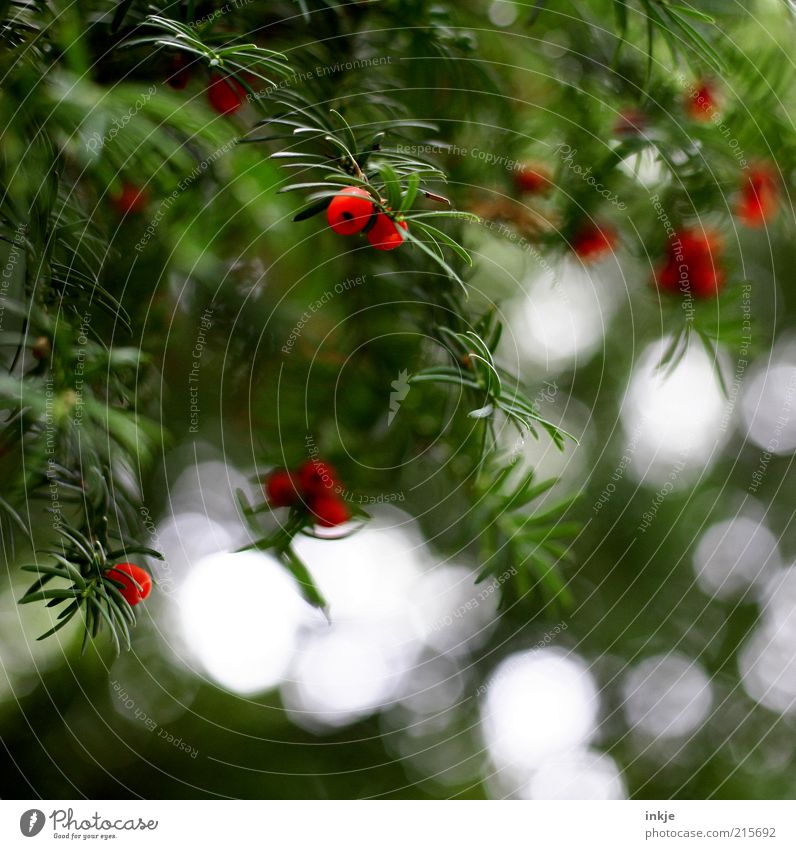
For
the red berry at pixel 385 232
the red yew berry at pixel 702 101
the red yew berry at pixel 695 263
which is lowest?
the red berry at pixel 385 232

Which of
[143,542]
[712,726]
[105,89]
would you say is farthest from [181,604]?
[712,726]

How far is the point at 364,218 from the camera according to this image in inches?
13.0

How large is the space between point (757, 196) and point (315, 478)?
1.24 ft

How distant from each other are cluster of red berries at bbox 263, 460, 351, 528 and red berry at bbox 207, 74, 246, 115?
0.22 m

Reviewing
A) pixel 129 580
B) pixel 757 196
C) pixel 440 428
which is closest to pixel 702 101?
pixel 757 196

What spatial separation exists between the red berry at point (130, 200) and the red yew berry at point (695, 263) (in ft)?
1.19

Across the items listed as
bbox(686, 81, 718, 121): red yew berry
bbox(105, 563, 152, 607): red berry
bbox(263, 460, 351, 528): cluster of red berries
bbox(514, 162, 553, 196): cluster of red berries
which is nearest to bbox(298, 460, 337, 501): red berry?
bbox(263, 460, 351, 528): cluster of red berries

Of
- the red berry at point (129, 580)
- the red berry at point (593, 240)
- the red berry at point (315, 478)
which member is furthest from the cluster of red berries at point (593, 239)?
the red berry at point (129, 580)

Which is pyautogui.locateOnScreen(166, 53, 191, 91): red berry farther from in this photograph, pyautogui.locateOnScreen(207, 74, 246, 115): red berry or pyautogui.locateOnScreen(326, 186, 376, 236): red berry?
pyautogui.locateOnScreen(326, 186, 376, 236): red berry

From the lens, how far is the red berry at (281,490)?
0.48 m

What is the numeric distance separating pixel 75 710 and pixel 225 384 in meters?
0.39

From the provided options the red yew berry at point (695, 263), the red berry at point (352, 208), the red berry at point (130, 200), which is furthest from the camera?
the red yew berry at point (695, 263)
